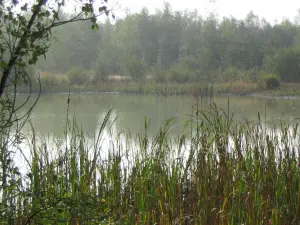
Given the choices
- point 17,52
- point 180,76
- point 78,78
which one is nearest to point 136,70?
point 180,76

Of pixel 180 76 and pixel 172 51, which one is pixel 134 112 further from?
pixel 172 51

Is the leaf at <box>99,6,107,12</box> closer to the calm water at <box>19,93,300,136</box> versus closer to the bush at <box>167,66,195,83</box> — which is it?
the calm water at <box>19,93,300,136</box>

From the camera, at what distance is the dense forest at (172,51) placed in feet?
63.9

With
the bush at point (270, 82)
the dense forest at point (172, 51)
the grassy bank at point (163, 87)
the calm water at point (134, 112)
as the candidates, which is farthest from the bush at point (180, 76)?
the calm water at point (134, 112)

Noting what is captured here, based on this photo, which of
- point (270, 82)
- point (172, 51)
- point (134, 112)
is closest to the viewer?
point (134, 112)

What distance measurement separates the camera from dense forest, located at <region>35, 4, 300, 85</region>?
1948cm

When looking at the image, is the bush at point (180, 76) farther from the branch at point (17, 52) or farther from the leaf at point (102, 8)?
the branch at point (17, 52)

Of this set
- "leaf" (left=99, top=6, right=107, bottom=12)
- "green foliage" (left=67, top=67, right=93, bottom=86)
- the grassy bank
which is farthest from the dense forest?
"leaf" (left=99, top=6, right=107, bottom=12)

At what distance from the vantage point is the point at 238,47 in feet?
80.2

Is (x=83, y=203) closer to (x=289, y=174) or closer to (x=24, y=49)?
(x=24, y=49)

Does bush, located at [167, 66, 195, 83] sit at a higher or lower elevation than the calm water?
higher

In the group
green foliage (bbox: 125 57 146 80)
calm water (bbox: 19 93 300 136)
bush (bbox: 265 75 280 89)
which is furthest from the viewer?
green foliage (bbox: 125 57 146 80)

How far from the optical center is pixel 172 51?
29641 mm

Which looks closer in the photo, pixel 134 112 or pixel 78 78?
pixel 134 112
